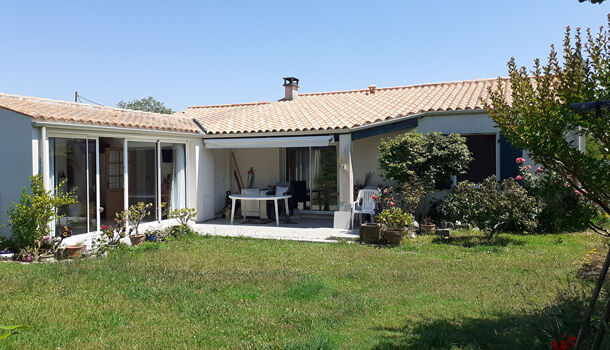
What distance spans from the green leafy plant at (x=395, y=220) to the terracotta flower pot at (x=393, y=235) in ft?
0.74

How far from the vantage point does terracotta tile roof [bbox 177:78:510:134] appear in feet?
53.9

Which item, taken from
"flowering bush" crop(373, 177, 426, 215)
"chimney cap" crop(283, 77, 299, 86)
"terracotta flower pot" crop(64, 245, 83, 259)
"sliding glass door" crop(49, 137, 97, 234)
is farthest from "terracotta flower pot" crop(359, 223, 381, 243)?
"chimney cap" crop(283, 77, 299, 86)

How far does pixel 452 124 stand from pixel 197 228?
30.7ft

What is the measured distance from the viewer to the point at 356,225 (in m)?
16.3

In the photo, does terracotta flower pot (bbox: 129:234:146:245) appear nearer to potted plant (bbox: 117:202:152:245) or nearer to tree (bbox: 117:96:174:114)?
potted plant (bbox: 117:202:152:245)

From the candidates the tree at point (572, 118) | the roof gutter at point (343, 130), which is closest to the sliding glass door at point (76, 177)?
the roof gutter at point (343, 130)

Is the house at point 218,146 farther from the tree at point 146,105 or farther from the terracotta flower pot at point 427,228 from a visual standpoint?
the tree at point 146,105

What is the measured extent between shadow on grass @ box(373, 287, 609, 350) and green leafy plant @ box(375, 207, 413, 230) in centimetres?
637

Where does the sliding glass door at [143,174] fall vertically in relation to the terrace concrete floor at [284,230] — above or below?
above

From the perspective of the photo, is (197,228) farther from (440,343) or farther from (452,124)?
(440,343)

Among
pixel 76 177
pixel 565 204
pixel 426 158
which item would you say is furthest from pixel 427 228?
pixel 76 177

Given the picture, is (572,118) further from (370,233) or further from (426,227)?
(426,227)

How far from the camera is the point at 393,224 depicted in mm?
12930

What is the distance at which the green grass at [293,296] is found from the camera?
5969mm
